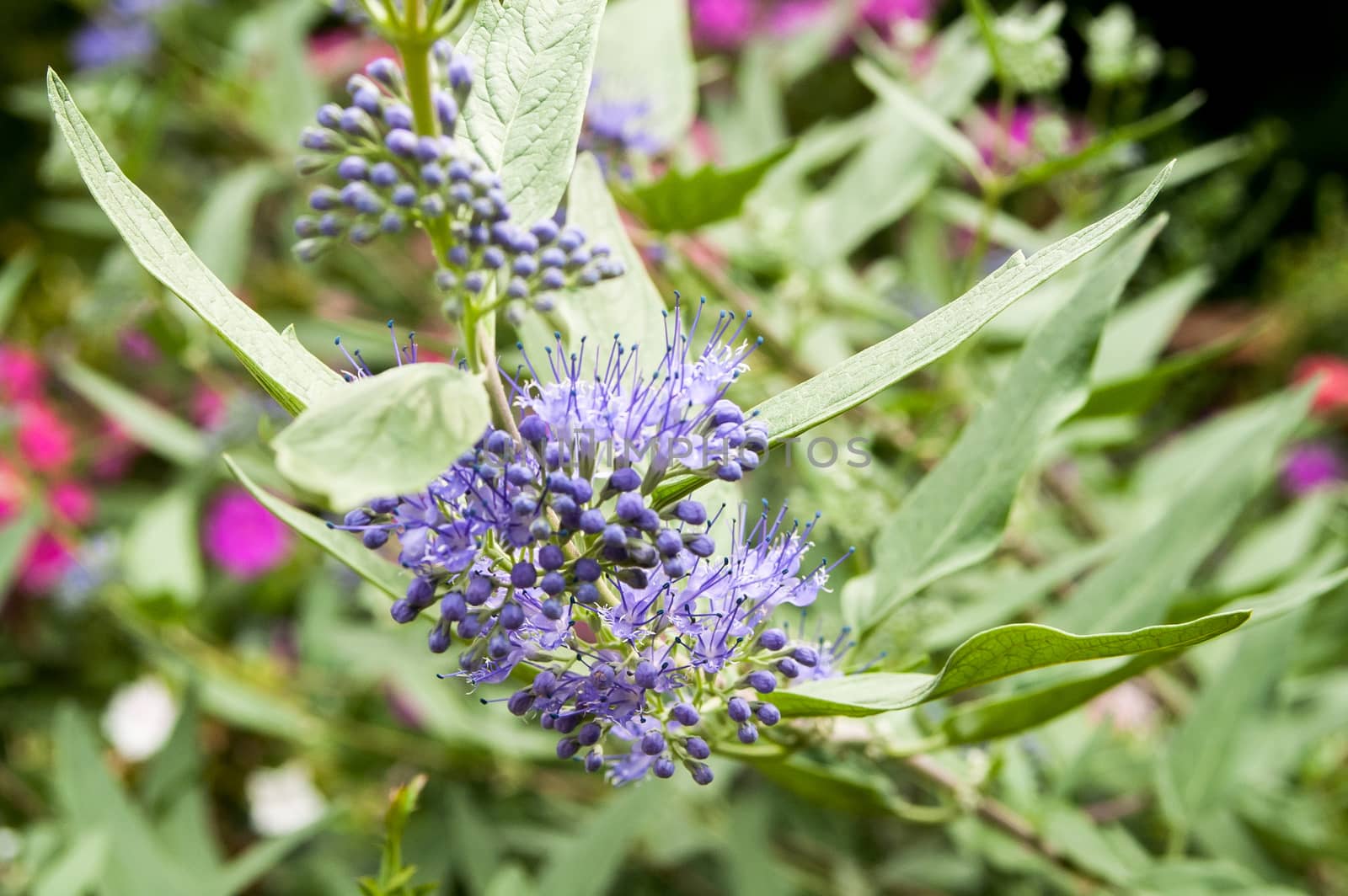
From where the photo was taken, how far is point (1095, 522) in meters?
1.71

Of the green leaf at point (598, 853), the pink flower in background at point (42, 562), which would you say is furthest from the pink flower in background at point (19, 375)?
the green leaf at point (598, 853)

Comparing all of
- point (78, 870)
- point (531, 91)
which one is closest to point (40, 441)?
point (78, 870)

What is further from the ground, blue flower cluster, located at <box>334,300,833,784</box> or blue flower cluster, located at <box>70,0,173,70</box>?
blue flower cluster, located at <box>70,0,173,70</box>

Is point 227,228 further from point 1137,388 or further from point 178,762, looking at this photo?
point 1137,388

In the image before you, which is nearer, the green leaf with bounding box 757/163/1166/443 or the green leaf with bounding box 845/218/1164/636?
the green leaf with bounding box 757/163/1166/443

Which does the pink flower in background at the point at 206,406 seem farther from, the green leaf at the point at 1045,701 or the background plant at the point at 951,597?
the green leaf at the point at 1045,701

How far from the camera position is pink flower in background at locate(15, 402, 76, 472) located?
2232 mm

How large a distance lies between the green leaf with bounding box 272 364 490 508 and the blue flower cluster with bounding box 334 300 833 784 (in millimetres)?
60

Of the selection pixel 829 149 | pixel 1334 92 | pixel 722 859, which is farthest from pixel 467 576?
pixel 1334 92

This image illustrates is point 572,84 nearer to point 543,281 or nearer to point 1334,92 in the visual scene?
point 543,281

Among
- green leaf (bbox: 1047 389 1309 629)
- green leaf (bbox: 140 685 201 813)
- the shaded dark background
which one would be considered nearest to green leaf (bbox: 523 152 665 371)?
green leaf (bbox: 1047 389 1309 629)

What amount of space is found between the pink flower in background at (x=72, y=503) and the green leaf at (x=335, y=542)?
5.51ft

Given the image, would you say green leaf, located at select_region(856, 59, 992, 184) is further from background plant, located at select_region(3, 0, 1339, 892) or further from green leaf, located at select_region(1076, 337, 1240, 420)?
green leaf, located at select_region(1076, 337, 1240, 420)

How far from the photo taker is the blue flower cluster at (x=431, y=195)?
1.92 ft
